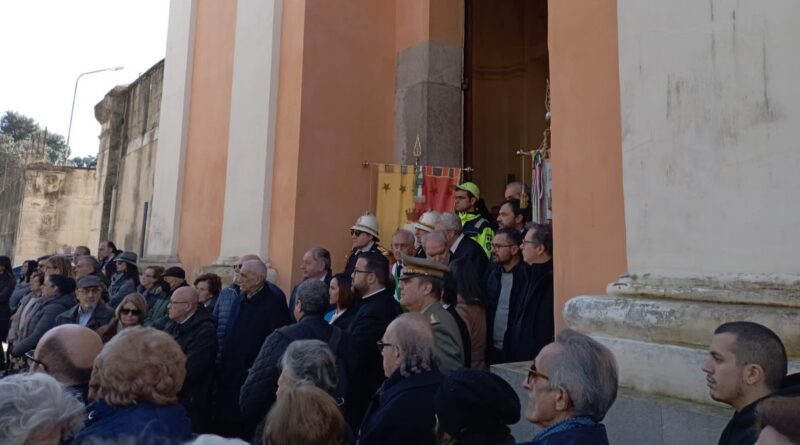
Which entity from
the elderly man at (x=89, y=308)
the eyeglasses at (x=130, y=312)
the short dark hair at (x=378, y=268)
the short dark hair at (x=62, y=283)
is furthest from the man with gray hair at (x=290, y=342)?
the short dark hair at (x=62, y=283)

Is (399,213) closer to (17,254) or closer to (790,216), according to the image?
(790,216)

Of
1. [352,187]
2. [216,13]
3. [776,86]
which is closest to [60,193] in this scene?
[216,13]

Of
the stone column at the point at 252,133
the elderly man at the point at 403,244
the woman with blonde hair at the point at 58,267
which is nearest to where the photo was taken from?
the elderly man at the point at 403,244

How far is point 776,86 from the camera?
2.87 metres

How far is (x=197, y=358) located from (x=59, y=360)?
5.23ft

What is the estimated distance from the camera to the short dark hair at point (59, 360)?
99.6 inches

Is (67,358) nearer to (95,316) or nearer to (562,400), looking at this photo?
(562,400)

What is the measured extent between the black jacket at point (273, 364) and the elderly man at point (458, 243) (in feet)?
5.34

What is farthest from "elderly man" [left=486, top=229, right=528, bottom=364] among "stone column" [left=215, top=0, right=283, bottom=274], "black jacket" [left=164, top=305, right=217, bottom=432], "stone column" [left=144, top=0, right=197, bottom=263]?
"stone column" [left=144, top=0, right=197, bottom=263]

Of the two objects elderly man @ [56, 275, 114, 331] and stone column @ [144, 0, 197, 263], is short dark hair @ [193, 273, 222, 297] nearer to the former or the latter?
elderly man @ [56, 275, 114, 331]

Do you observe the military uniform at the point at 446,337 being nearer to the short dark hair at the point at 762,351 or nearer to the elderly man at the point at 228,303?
the short dark hair at the point at 762,351

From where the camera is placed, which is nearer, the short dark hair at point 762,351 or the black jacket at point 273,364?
the short dark hair at point 762,351

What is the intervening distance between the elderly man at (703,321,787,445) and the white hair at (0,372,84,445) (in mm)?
2078

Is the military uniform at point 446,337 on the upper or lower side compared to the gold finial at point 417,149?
lower
